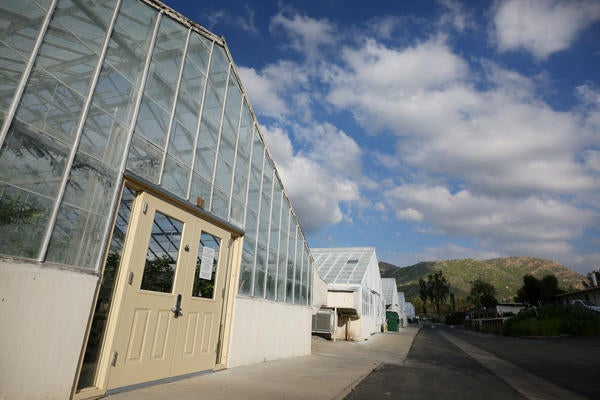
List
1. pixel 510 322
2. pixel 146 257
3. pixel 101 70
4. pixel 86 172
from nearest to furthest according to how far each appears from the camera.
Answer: pixel 86 172 < pixel 101 70 < pixel 146 257 < pixel 510 322

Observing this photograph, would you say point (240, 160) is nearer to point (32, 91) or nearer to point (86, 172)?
point (86, 172)


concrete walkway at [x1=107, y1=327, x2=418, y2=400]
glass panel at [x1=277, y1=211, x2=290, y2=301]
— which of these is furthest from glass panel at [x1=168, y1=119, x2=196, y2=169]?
glass panel at [x1=277, y1=211, x2=290, y2=301]

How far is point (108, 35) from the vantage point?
15.5ft

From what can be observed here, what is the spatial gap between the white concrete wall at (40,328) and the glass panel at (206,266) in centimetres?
255

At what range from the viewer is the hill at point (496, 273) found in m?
140

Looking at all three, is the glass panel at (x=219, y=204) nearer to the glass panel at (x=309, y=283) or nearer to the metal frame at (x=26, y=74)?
the metal frame at (x=26, y=74)

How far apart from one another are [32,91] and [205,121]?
3404 millimetres

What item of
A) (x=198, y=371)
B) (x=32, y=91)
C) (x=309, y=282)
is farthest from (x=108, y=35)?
(x=309, y=282)

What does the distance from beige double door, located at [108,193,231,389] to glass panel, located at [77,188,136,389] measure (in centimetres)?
12

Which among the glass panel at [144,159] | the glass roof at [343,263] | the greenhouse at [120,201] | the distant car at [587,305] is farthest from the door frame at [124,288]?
the distant car at [587,305]

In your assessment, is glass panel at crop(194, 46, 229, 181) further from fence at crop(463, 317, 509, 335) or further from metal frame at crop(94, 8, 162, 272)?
fence at crop(463, 317, 509, 335)

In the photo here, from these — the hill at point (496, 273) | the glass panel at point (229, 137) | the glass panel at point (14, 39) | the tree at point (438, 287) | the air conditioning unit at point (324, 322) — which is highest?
the hill at point (496, 273)

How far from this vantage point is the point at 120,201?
4867 mm

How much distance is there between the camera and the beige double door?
492 cm
